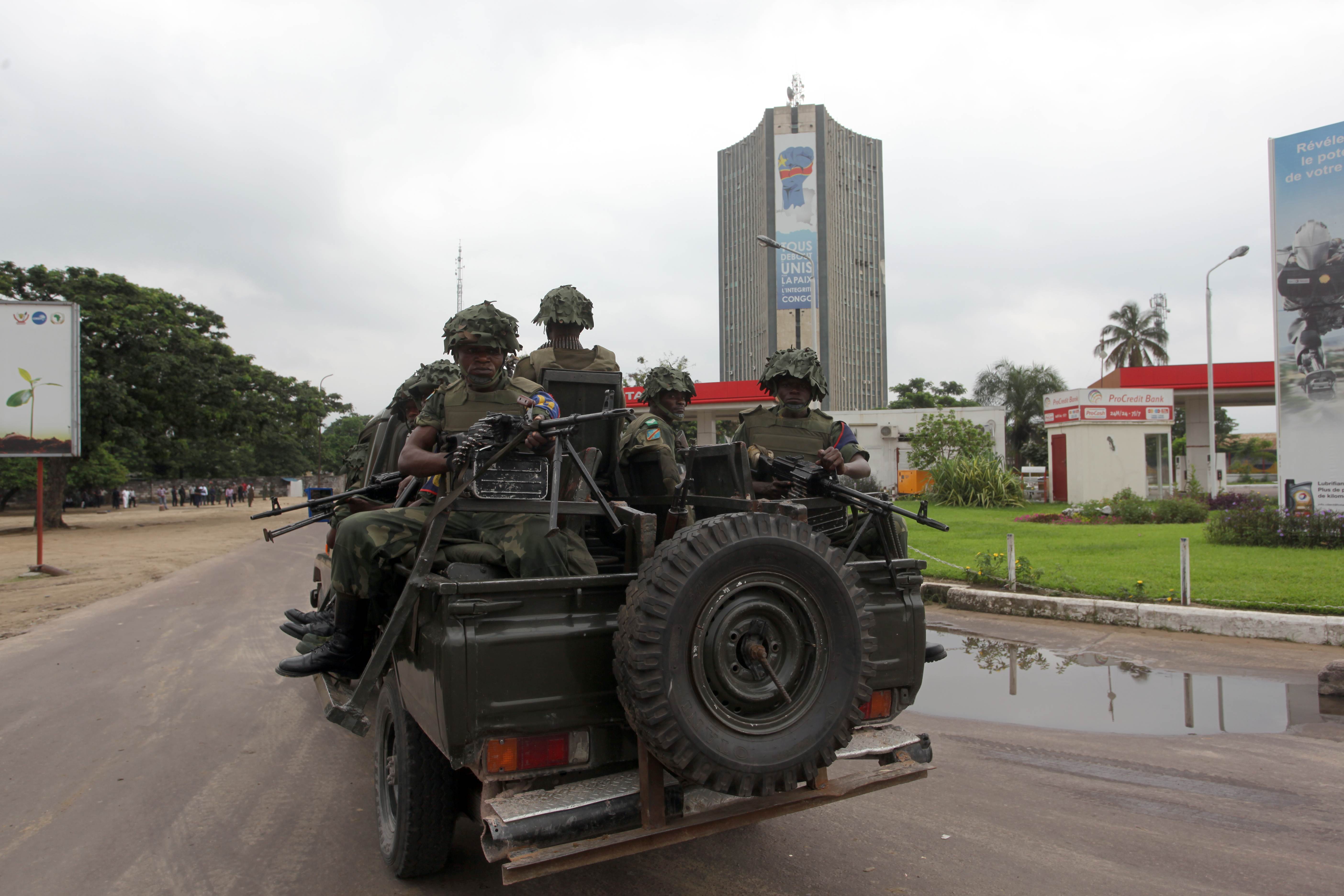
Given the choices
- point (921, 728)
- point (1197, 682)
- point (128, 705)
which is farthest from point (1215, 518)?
point (128, 705)

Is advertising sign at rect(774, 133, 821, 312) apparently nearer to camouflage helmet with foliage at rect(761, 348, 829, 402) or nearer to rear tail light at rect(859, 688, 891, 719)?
camouflage helmet with foliage at rect(761, 348, 829, 402)

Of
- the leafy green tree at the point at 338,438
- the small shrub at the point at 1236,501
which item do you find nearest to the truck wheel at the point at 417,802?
the small shrub at the point at 1236,501

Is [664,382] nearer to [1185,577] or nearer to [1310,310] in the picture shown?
[1185,577]

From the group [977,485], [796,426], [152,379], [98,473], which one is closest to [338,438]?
[98,473]

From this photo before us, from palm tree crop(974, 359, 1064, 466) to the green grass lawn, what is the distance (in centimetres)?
3249

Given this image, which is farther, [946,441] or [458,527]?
[946,441]

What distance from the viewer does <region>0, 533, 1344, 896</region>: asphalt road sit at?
338 cm

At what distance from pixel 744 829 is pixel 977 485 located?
2395 cm

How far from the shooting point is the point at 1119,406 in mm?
26578

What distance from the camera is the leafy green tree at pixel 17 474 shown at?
3447 centimetres

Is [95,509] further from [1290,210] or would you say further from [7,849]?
[1290,210]

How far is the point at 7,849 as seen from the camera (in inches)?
149

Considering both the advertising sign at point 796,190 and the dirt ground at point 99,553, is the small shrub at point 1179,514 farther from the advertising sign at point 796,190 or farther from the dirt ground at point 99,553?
the advertising sign at point 796,190

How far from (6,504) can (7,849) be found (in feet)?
173
